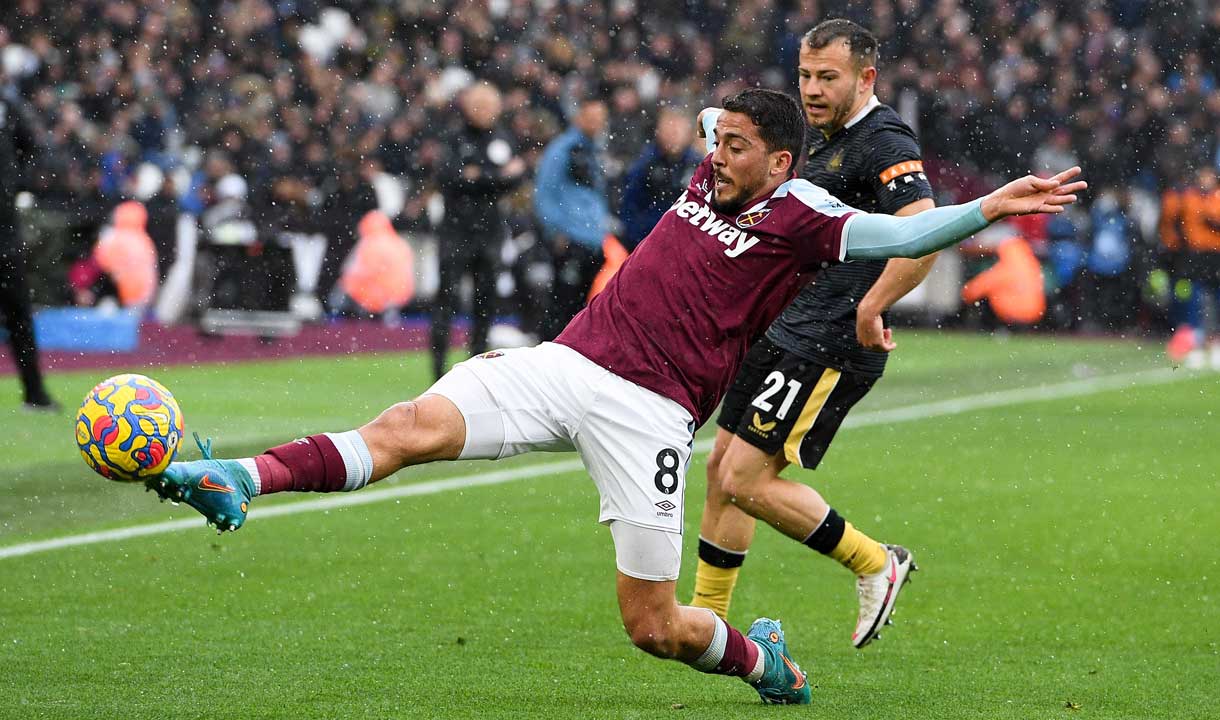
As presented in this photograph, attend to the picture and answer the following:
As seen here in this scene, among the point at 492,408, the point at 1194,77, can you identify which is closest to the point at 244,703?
the point at 492,408

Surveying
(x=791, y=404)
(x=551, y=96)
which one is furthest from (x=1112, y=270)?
(x=791, y=404)

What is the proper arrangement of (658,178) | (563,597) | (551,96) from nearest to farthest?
(563,597) < (658,178) < (551,96)

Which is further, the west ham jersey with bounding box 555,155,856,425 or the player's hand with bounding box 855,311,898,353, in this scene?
the player's hand with bounding box 855,311,898,353

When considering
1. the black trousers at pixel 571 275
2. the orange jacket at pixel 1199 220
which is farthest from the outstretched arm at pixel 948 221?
the orange jacket at pixel 1199 220

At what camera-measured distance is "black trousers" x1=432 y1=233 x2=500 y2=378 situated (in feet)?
45.9

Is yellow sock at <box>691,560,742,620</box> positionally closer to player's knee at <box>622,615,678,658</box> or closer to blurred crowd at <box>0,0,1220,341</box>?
player's knee at <box>622,615,678,658</box>

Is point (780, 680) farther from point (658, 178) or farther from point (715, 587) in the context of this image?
point (658, 178)

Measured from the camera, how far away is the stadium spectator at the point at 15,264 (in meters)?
11.8

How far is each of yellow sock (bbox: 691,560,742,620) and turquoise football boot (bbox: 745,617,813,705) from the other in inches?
33.4

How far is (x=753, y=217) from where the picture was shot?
5.00 meters

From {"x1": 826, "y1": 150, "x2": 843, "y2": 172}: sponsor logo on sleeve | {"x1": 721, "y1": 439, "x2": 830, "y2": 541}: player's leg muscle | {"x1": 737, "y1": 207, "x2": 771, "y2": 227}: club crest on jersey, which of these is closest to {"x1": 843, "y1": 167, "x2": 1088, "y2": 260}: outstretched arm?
{"x1": 737, "y1": 207, "x2": 771, "y2": 227}: club crest on jersey

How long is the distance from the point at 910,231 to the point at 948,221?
0.11 m

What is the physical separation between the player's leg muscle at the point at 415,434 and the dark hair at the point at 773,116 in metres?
1.15

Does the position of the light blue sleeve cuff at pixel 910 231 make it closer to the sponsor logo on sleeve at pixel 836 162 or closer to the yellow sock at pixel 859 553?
the sponsor logo on sleeve at pixel 836 162
